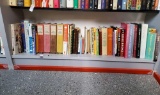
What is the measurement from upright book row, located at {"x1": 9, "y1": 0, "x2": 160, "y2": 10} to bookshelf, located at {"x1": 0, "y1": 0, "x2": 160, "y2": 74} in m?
0.08

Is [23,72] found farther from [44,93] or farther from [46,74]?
[44,93]

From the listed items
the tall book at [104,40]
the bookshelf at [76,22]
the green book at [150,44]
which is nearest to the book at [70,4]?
the bookshelf at [76,22]

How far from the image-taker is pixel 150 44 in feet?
4.25

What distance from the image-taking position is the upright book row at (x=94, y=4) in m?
1.25

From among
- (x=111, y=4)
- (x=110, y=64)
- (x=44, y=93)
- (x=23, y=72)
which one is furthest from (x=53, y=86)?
(x=111, y=4)

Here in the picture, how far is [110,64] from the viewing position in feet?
4.44

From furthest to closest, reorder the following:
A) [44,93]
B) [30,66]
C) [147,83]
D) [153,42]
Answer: [30,66] → [153,42] → [147,83] → [44,93]

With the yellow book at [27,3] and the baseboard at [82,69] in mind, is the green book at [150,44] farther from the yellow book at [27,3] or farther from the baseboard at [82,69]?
the yellow book at [27,3]

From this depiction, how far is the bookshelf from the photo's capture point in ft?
4.29

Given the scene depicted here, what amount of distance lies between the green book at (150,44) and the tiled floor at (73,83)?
0.18m

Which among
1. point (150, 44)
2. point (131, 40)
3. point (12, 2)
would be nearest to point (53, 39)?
point (12, 2)

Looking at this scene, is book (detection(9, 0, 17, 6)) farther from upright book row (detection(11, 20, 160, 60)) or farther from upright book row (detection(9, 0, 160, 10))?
upright book row (detection(11, 20, 160, 60))

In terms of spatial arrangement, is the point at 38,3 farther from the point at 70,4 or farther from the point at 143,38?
the point at 143,38

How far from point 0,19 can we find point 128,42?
41.4 inches
